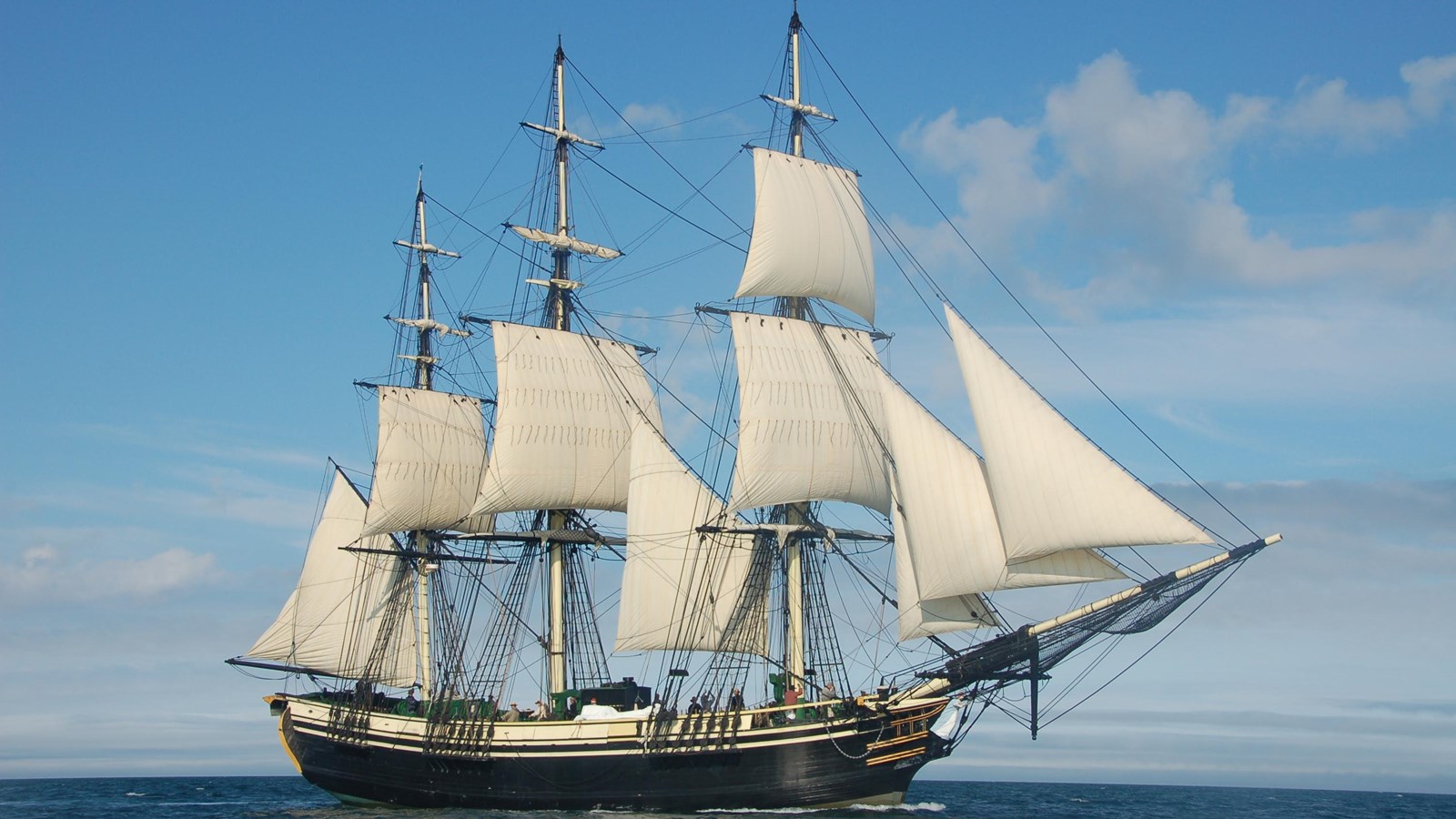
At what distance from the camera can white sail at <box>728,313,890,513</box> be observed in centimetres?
6512

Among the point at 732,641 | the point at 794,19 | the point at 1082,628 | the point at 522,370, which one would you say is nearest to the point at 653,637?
the point at 732,641

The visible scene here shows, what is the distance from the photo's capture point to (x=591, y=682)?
73.7 metres

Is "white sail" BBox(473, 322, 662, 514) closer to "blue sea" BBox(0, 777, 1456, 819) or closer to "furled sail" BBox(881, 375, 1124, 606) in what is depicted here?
"blue sea" BBox(0, 777, 1456, 819)

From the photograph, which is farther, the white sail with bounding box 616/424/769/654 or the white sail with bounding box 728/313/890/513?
the white sail with bounding box 616/424/769/654

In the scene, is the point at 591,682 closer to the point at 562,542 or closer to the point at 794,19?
the point at 562,542

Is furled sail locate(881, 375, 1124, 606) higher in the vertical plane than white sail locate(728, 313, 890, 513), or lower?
lower

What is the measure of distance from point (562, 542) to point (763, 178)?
21366 millimetres

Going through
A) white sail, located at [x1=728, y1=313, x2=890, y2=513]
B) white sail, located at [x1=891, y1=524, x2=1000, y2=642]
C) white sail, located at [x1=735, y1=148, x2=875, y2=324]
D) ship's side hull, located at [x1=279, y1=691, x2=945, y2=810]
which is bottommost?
ship's side hull, located at [x1=279, y1=691, x2=945, y2=810]

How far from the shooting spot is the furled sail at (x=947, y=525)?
172 feet

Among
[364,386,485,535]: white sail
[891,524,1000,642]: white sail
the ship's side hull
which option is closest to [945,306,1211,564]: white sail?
[891,524,1000,642]: white sail

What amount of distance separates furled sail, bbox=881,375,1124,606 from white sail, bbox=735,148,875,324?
12.2 metres

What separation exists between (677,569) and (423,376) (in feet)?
83.8

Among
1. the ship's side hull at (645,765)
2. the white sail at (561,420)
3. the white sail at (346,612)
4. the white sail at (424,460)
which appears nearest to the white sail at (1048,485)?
the ship's side hull at (645,765)

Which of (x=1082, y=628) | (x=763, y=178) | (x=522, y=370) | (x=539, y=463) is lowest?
(x=1082, y=628)
